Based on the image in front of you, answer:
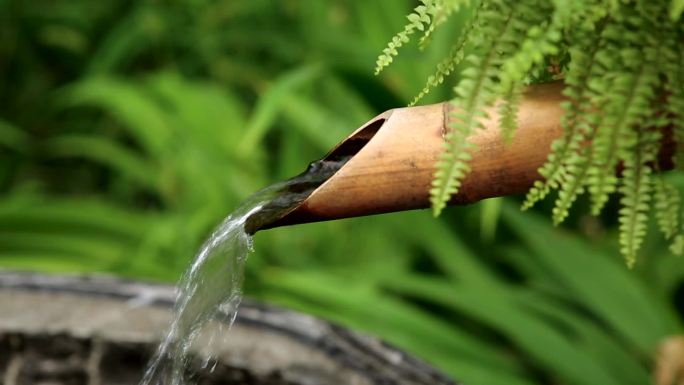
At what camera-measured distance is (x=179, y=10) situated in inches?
99.7

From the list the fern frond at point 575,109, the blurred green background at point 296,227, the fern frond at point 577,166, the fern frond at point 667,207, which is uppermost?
the fern frond at point 575,109

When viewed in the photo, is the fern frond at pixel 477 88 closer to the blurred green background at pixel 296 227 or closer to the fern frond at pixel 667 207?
the fern frond at pixel 667 207

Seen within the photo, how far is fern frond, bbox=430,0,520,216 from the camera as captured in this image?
0.58m

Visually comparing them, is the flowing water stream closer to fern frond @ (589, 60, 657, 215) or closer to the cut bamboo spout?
the cut bamboo spout

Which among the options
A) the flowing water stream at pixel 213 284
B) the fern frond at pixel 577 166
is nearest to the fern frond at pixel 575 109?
the fern frond at pixel 577 166

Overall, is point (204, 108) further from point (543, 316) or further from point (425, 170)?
point (425, 170)

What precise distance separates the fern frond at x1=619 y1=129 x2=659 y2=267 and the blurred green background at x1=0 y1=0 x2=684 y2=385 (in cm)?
73

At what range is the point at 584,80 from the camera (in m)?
0.60

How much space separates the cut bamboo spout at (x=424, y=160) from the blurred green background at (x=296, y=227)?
0.77 metres

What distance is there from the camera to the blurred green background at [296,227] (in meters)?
1.48

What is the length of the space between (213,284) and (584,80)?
0.42 metres

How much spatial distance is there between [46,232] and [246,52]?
823mm

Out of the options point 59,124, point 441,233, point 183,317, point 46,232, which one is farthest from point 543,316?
point 59,124

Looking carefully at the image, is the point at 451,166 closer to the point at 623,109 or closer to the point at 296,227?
the point at 623,109
